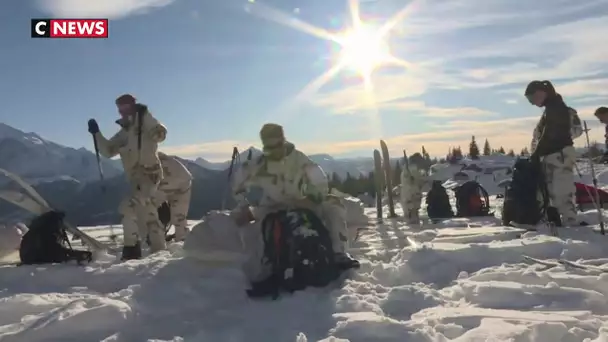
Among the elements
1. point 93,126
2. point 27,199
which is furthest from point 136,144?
point 27,199

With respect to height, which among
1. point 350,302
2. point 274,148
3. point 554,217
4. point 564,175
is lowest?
point 350,302

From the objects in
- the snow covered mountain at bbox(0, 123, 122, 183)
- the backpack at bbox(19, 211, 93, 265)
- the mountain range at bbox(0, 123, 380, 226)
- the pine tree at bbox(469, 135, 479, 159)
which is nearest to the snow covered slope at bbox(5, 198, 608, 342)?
the backpack at bbox(19, 211, 93, 265)

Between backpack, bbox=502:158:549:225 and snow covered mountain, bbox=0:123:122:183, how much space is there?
69430 millimetres

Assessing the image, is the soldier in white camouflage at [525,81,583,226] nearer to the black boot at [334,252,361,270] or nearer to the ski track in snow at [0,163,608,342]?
the ski track in snow at [0,163,608,342]

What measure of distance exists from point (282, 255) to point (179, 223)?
4.26 metres

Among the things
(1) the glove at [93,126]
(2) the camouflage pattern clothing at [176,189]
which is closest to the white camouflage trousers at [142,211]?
(1) the glove at [93,126]

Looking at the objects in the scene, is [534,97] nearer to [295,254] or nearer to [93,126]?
[295,254]

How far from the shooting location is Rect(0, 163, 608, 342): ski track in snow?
10.4 feet

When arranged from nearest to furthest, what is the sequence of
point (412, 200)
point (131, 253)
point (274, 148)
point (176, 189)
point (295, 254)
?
point (295, 254) → point (274, 148) → point (131, 253) → point (176, 189) → point (412, 200)

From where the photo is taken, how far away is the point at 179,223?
27.6 feet

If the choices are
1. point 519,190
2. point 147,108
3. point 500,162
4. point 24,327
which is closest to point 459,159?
point 500,162

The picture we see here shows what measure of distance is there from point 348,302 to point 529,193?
199 inches

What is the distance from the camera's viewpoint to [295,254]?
4488 millimetres

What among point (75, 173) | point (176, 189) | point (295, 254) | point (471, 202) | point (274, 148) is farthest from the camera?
point (75, 173)
